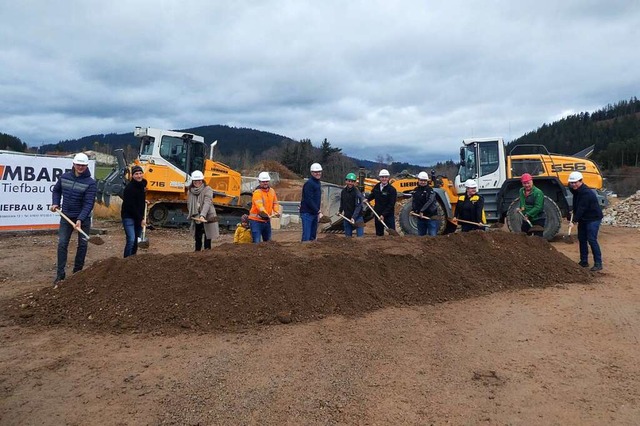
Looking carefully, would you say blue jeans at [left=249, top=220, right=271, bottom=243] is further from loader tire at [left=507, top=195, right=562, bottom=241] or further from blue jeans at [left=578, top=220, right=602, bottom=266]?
loader tire at [left=507, top=195, right=562, bottom=241]

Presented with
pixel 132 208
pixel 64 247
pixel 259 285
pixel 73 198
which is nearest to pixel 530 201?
pixel 259 285

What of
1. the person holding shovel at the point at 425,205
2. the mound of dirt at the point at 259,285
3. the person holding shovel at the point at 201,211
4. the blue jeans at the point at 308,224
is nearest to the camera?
the mound of dirt at the point at 259,285

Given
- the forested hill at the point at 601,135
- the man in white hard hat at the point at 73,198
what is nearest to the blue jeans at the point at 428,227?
the man in white hard hat at the point at 73,198

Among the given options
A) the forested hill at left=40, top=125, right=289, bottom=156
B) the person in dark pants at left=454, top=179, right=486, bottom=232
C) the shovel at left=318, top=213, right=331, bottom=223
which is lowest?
the shovel at left=318, top=213, right=331, bottom=223

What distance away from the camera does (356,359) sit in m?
4.12

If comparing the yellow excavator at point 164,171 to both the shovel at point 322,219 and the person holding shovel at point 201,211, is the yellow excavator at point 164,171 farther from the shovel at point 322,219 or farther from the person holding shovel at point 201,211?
the person holding shovel at point 201,211

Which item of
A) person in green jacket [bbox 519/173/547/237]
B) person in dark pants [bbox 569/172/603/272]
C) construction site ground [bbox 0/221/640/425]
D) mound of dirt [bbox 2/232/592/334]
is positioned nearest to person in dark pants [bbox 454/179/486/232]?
person in green jacket [bbox 519/173/547/237]

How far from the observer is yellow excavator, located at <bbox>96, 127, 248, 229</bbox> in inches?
544

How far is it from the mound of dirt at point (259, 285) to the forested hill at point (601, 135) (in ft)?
224

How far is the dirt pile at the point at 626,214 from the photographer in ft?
55.0

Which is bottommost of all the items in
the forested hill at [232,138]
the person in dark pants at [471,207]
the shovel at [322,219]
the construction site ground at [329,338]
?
the construction site ground at [329,338]

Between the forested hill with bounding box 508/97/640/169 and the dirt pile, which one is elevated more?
the forested hill with bounding box 508/97/640/169

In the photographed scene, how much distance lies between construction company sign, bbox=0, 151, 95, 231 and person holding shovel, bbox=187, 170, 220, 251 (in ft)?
18.1

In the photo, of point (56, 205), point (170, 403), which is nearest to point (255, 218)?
point (56, 205)
